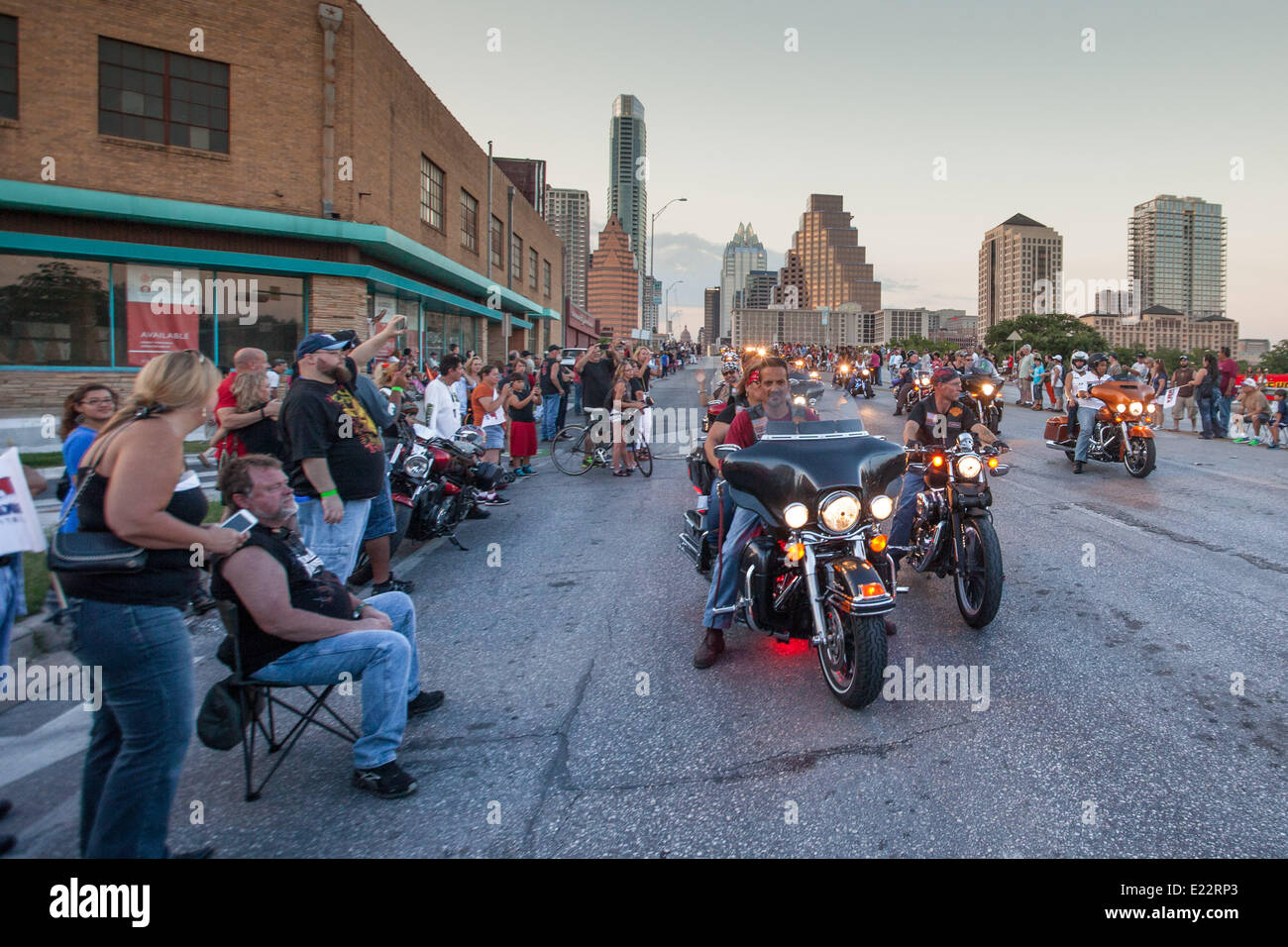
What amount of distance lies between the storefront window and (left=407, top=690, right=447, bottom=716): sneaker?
63.7 feet

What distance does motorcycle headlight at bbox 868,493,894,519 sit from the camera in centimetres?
411

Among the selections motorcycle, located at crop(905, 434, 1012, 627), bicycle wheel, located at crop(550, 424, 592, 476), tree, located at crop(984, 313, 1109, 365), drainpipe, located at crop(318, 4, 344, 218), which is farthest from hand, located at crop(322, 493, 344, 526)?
tree, located at crop(984, 313, 1109, 365)

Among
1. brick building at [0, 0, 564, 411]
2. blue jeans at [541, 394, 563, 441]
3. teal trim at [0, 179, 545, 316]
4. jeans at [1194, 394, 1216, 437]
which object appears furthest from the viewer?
brick building at [0, 0, 564, 411]

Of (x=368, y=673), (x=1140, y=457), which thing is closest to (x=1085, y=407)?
(x=1140, y=457)

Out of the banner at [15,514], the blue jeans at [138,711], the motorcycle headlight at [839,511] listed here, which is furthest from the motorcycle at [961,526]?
the banner at [15,514]

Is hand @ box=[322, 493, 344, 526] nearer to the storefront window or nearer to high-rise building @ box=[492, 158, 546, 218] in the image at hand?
the storefront window

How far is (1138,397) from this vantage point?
38.2 ft

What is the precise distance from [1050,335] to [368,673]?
99.6m

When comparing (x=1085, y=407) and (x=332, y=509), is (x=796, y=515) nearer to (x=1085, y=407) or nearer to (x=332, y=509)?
(x=332, y=509)
